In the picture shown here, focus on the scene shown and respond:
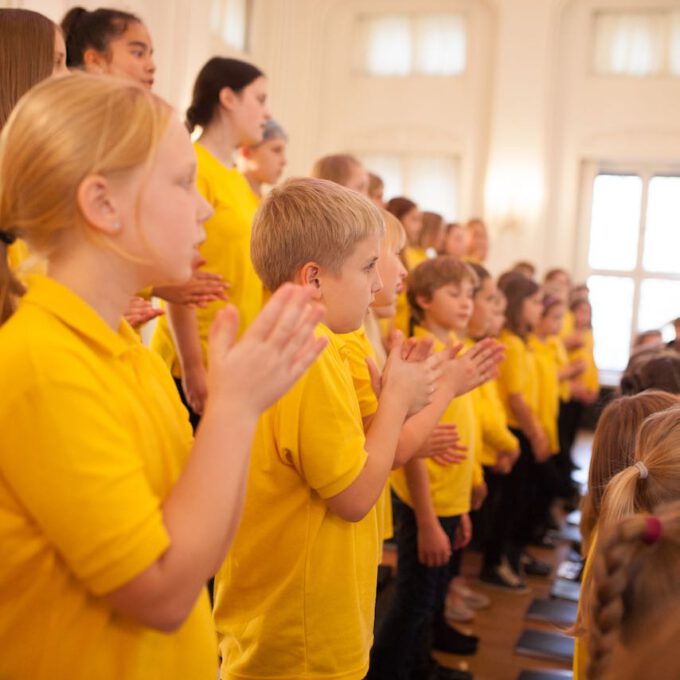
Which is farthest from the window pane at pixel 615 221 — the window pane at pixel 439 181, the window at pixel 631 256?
the window pane at pixel 439 181

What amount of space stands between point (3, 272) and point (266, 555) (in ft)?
2.46

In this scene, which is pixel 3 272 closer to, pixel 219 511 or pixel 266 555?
pixel 219 511

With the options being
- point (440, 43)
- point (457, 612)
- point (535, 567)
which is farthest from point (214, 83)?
point (440, 43)

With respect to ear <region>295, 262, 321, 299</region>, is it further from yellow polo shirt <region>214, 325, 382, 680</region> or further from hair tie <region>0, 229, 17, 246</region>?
hair tie <region>0, 229, 17, 246</region>

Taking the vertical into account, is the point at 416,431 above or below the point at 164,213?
below

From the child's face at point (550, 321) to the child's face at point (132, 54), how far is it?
3217 mm

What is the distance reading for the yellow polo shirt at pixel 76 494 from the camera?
3.40 ft

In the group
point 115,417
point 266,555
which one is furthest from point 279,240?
point 115,417

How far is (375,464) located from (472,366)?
557mm

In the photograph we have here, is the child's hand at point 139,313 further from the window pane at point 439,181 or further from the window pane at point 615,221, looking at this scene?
the window pane at point 615,221

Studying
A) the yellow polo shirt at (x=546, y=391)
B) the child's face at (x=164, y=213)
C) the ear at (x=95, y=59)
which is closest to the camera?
the child's face at (x=164, y=213)

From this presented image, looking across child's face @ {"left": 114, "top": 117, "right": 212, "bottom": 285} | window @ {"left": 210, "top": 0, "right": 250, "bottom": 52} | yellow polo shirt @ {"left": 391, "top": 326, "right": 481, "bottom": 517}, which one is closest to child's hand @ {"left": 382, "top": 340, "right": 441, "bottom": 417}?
child's face @ {"left": 114, "top": 117, "right": 212, "bottom": 285}

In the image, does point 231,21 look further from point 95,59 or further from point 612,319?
point 95,59

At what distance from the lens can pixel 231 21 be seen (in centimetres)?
948
